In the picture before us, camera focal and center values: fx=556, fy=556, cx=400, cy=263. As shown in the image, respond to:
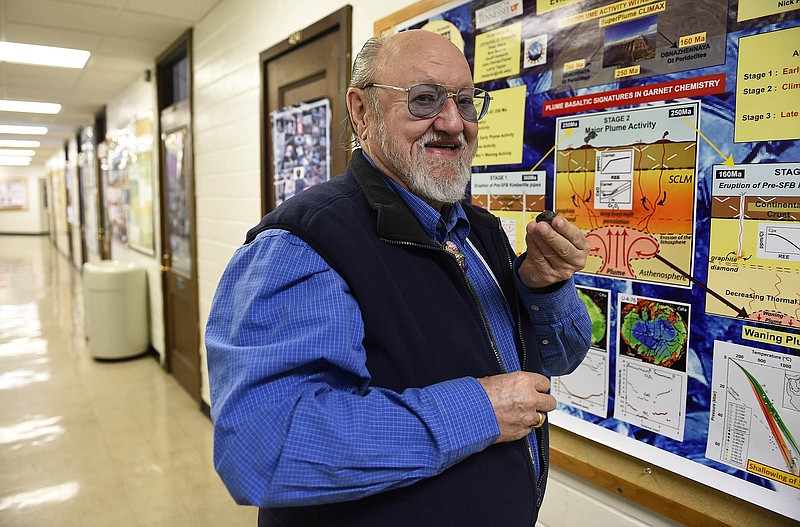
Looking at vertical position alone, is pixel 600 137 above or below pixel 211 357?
above

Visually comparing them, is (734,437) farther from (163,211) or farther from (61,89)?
(61,89)

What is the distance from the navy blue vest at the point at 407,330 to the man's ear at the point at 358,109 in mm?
171

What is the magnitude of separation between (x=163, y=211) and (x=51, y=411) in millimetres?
1844

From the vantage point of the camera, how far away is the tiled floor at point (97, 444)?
2834 mm

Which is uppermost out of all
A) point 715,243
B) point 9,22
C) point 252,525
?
point 9,22

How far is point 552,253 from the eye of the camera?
101 cm

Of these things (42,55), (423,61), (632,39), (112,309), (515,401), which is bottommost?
(112,309)

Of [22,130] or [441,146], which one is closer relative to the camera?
[441,146]

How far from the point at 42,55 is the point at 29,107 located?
3.19 metres

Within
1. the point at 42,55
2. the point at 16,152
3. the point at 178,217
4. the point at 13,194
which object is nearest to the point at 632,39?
the point at 178,217

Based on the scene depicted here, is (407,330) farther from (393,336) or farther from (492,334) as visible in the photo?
(492,334)

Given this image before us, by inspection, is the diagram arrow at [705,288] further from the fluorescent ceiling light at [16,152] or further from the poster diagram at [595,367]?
the fluorescent ceiling light at [16,152]

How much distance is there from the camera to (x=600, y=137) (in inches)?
54.0

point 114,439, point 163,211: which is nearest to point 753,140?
point 114,439
